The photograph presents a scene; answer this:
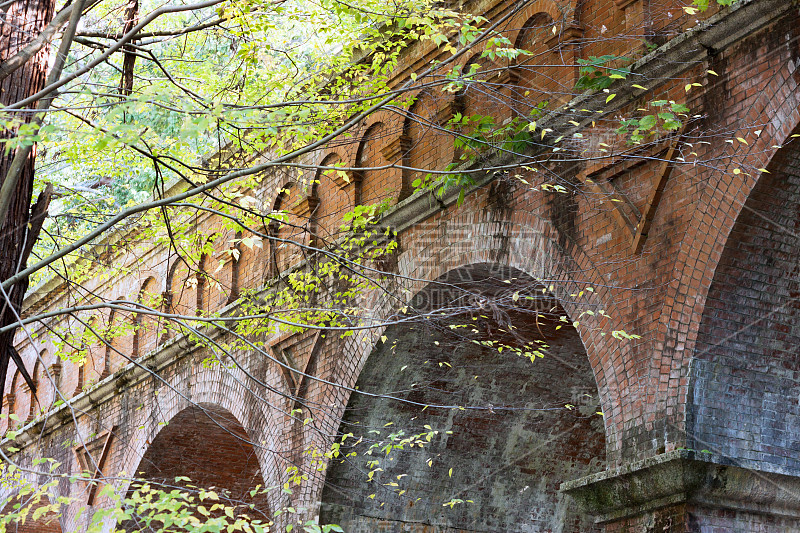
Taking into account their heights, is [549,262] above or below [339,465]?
above

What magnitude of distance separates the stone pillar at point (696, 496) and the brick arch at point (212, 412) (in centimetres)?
462

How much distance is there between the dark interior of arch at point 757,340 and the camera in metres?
5.82

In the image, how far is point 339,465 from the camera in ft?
31.1

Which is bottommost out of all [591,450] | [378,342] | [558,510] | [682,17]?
[558,510]

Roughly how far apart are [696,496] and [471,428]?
15.9ft

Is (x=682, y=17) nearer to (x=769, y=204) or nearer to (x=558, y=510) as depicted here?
(x=769, y=204)

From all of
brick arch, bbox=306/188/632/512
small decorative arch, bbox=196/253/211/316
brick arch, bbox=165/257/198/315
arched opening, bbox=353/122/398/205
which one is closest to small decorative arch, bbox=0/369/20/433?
brick arch, bbox=165/257/198/315

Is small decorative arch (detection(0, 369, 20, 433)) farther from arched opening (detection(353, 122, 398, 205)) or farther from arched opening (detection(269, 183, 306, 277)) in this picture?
arched opening (detection(353, 122, 398, 205))

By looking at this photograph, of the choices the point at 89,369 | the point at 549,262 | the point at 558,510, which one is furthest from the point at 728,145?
the point at 89,369

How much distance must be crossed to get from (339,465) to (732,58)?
222 inches

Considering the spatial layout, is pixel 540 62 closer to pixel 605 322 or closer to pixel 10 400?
pixel 605 322

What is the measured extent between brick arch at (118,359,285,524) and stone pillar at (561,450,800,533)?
15.2ft

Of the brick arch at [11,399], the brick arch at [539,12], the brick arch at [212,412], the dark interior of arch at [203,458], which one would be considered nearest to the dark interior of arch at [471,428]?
the brick arch at [212,412]

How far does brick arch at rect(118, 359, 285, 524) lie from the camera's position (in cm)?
1050
